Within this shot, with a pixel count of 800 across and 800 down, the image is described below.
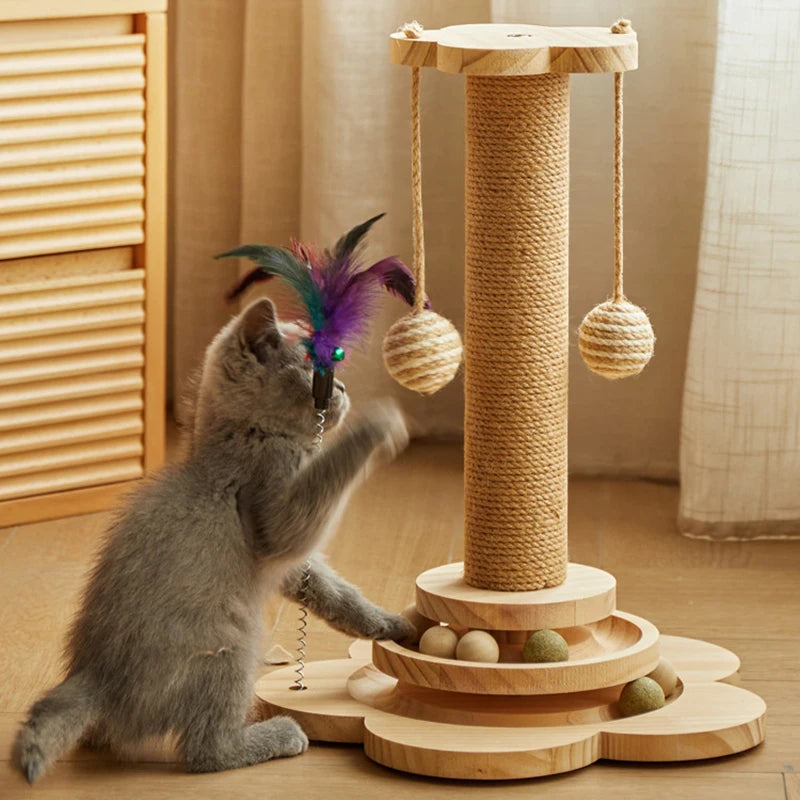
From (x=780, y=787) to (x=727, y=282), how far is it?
2.45 ft

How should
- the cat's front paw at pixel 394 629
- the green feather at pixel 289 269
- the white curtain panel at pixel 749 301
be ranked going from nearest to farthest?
the green feather at pixel 289 269 → the cat's front paw at pixel 394 629 → the white curtain panel at pixel 749 301

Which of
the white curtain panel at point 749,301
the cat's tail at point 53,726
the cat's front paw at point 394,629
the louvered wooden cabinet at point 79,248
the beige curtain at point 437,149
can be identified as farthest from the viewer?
the beige curtain at point 437,149

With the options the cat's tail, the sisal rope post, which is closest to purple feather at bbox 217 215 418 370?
the sisal rope post

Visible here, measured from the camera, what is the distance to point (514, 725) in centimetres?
139

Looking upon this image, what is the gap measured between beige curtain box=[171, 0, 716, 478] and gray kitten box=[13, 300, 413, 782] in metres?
0.82

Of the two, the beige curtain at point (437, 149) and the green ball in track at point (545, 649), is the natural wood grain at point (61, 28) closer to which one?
the beige curtain at point (437, 149)

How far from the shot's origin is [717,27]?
1.97 m

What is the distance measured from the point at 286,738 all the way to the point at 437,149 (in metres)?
1.10

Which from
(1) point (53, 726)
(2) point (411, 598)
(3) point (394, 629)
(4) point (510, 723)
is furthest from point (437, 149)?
(1) point (53, 726)

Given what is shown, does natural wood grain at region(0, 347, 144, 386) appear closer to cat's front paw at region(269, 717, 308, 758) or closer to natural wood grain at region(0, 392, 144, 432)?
natural wood grain at region(0, 392, 144, 432)

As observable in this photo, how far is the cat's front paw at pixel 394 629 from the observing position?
1.48 metres

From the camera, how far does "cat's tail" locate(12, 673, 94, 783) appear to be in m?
1.26

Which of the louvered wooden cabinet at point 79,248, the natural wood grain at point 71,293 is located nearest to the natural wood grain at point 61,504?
the louvered wooden cabinet at point 79,248

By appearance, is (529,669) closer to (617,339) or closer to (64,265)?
(617,339)
